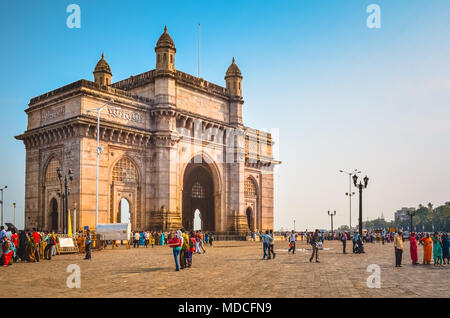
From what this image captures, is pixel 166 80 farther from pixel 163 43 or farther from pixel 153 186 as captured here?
pixel 153 186

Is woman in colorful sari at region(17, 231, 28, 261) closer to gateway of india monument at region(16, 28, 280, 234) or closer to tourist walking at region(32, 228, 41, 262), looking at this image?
tourist walking at region(32, 228, 41, 262)

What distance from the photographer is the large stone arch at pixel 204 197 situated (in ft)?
154

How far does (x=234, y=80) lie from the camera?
162 feet

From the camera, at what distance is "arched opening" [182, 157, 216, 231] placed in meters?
50.4

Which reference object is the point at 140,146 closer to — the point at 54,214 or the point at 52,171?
the point at 52,171

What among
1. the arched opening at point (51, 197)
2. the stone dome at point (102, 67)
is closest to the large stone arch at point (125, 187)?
the arched opening at point (51, 197)

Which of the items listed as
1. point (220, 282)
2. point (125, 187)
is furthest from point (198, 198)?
point (220, 282)

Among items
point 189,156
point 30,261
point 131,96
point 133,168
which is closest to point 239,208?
point 189,156

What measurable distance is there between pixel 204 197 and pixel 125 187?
16100 mm

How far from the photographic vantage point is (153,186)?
39.4 m

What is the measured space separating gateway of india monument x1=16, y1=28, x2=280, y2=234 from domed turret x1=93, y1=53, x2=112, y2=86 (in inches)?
3.9

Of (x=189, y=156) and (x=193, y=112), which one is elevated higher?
(x=193, y=112)

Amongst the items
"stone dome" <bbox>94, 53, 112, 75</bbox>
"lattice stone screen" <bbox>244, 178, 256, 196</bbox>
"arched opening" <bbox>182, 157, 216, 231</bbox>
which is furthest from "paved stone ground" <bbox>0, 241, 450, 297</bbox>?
"lattice stone screen" <bbox>244, 178, 256, 196</bbox>
